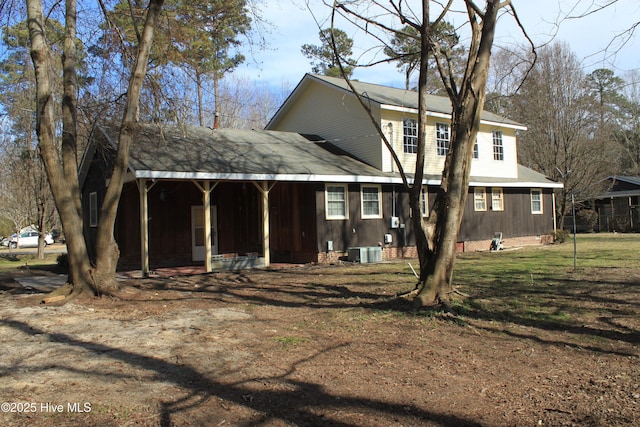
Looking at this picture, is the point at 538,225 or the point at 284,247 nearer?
the point at 284,247

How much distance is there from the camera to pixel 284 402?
4.32 metres

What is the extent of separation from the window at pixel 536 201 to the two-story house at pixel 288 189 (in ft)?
8.35

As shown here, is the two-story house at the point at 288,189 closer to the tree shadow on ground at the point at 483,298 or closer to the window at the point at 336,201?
the window at the point at 336,201

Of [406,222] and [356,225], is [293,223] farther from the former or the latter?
[406,222]

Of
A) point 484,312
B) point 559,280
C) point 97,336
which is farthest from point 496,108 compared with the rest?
point 97,336

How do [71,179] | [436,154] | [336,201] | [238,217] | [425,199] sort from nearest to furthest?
1. [71,179]
2. [336,201]
3. [238,217]
4. [425,199]
5. [436,154]

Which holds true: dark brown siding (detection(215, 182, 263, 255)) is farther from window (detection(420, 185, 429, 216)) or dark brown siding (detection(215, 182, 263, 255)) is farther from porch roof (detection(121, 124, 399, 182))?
window (detection(420, 185, 429, 216))

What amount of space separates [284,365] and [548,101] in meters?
29.0

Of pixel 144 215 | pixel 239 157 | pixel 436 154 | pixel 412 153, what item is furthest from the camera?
pixel 436 154

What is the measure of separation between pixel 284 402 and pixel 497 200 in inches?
763

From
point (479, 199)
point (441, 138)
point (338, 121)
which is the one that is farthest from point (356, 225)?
point (479, 199)

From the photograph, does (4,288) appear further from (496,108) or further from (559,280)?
(496,108)

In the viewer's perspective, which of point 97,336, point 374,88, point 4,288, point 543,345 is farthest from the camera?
point 374,88

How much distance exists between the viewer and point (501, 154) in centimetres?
2258
